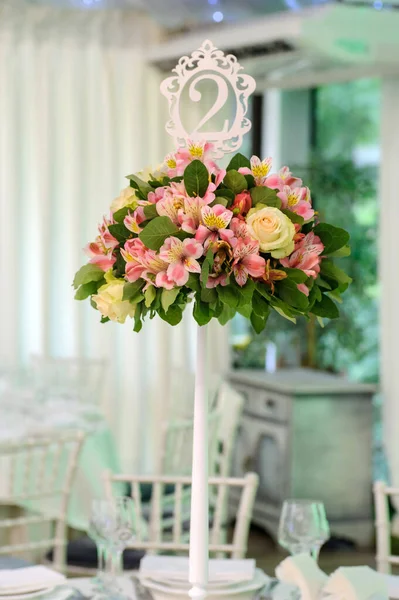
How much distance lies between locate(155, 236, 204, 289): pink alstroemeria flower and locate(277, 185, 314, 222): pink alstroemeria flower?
184 mm

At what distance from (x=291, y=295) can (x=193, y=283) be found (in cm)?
17

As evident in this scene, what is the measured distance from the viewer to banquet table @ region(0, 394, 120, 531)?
372cm

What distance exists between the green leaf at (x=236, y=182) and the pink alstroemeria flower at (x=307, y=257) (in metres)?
0.13

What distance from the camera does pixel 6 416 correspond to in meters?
3.99

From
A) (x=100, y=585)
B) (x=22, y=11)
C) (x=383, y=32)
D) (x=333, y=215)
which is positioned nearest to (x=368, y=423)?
(x=333, y=215)

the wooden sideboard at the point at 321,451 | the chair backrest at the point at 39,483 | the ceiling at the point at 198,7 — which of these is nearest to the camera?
the chair backrest at the point at 39,483

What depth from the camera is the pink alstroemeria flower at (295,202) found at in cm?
164

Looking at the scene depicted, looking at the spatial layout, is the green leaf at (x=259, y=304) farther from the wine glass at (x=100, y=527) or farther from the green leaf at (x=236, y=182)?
the wine glass at (x=100, y=527)

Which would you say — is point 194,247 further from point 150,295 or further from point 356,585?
point 356,585

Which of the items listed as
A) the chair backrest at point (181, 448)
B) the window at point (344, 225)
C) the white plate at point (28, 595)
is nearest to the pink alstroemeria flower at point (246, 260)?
the white plate at point (28, 595)

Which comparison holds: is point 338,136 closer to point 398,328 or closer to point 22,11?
point 398,328

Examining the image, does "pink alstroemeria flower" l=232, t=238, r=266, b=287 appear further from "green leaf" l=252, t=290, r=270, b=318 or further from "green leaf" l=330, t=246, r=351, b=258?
"green leaf" l=330, t=246, r=351, b=258

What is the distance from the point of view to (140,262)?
1.60 m

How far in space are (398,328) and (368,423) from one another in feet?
1.79
